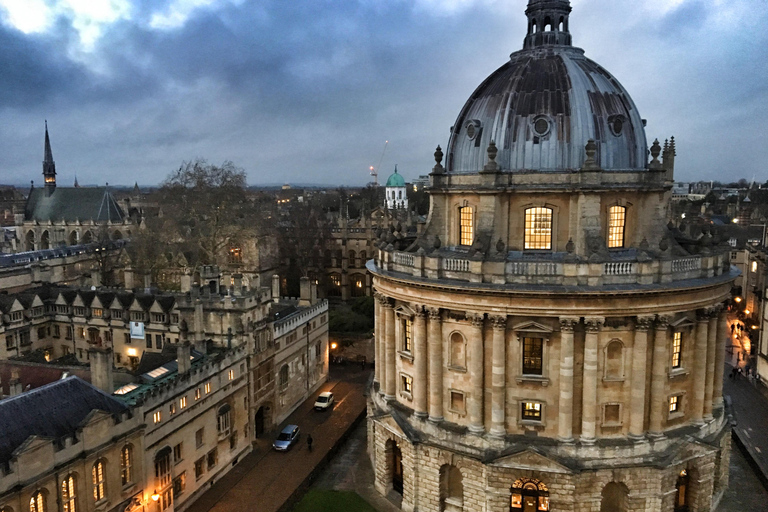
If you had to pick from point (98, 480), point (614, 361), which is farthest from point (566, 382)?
point (98, 480)

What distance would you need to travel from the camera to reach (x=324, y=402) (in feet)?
149

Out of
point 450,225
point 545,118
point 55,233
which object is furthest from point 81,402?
point 55,233

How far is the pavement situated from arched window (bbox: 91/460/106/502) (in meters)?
7.75

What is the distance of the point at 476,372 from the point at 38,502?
63.0ft

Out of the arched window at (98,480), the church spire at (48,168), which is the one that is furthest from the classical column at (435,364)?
the church spire at (48,168)

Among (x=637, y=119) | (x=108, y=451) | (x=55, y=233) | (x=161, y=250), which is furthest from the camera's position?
(x=55, y=233)

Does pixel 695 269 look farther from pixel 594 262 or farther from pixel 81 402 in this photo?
pixel 81 402

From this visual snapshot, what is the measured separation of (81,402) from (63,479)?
366cm

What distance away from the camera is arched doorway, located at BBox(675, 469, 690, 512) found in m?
29.9

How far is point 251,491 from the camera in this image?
33406 mm

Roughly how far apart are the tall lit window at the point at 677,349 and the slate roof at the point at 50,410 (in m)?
26.4

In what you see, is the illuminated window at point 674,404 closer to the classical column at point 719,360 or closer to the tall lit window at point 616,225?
the classical column at point 719,360

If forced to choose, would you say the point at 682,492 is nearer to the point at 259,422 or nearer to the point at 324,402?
the point at 324,402

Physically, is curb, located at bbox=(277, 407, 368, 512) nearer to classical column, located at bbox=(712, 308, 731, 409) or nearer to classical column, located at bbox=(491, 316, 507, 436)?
classical column, located at bbox=(491, 316, 507, 436)
